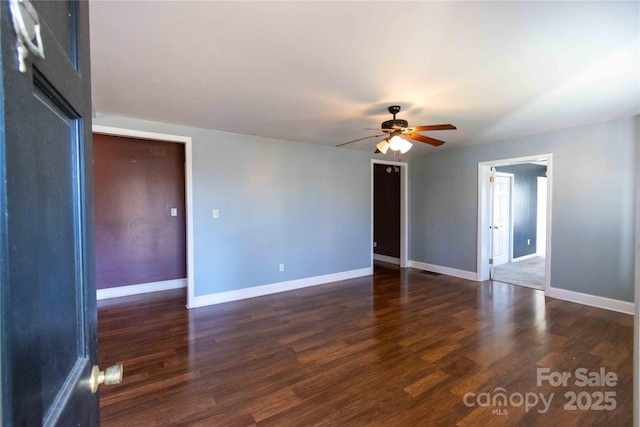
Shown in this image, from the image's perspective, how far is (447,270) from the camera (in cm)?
553

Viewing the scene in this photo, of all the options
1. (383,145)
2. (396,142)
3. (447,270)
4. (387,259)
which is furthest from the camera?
(387,259)

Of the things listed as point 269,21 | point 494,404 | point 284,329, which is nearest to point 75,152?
point 269,21

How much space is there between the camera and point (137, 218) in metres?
4.49

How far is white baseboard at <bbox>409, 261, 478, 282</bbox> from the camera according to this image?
515 cm

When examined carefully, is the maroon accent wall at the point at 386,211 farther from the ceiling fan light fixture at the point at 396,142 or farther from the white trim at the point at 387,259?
the ceiling fan light fixture at the point at 396,142

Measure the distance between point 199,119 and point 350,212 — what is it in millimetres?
2945

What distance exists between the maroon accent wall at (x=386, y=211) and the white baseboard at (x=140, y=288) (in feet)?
14.2

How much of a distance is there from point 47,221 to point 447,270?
5.87m

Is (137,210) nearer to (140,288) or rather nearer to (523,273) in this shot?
(140,288)

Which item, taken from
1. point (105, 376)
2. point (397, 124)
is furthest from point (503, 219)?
point (105, 376)

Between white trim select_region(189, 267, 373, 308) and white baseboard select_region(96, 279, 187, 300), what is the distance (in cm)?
119

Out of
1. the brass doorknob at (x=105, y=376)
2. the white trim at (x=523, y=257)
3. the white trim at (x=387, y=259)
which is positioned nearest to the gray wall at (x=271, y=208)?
the white trim at (x=387, y=259)

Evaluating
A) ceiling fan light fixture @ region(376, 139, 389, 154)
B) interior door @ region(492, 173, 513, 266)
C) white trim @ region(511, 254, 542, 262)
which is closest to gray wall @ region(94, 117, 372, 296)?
ceiling fan light fixture @ region(376, 139, 389, 154)

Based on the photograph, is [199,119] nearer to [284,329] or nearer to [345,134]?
[345,134]
